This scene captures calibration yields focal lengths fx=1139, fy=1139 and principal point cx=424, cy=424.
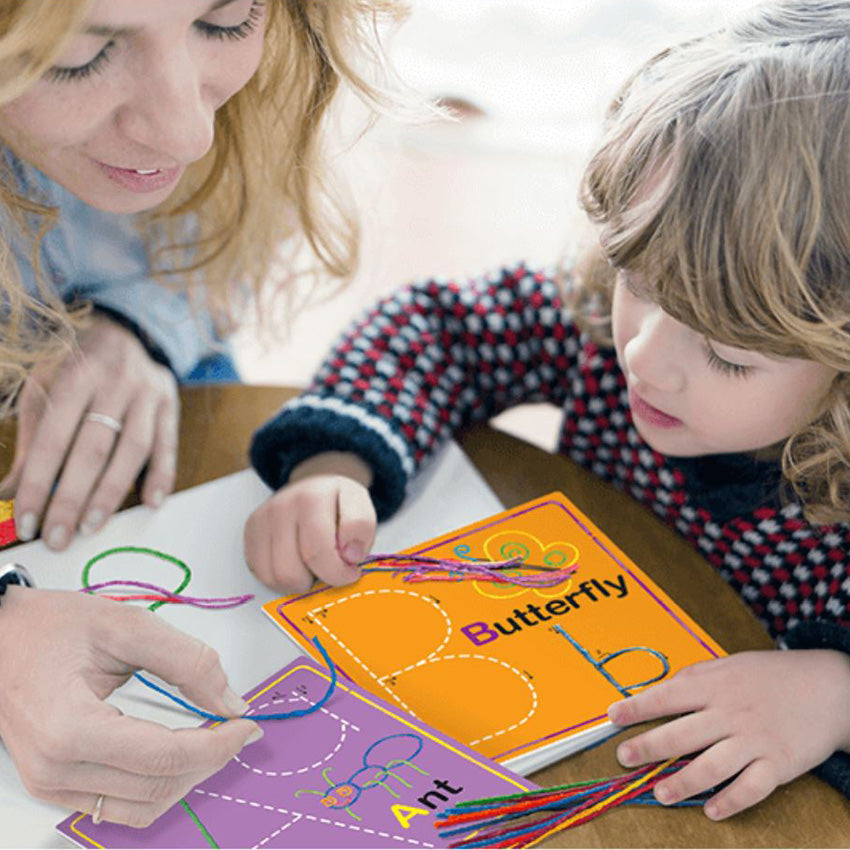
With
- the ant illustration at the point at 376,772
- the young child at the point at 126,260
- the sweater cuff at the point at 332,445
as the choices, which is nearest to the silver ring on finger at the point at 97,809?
the young child at the point at 126,260

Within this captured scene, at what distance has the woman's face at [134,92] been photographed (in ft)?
2.17

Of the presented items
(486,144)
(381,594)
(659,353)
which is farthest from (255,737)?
(486,144)

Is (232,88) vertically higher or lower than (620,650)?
higher

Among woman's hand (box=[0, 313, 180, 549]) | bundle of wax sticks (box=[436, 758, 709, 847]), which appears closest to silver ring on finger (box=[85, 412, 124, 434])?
woman's hand (box=[0, 313, 180, 549])

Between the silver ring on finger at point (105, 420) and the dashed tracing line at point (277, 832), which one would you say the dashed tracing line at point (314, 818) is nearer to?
the dashed tracing line at point (277, 832)

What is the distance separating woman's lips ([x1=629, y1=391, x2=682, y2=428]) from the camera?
33.4 inches

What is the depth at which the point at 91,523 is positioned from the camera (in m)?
0.85

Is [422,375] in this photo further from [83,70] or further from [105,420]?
[83,70]

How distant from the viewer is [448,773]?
0.67m

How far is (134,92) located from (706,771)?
543 millimetres

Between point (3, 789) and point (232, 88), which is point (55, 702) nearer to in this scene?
point (3, 789)

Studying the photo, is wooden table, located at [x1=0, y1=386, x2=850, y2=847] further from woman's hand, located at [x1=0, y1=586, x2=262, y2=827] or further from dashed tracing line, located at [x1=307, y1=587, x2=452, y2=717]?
woman's hand, located at [x1=0, y1=586, x2=262, y2=827]

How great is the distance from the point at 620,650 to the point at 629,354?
0.20m

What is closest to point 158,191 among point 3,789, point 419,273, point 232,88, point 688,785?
point 232,88
